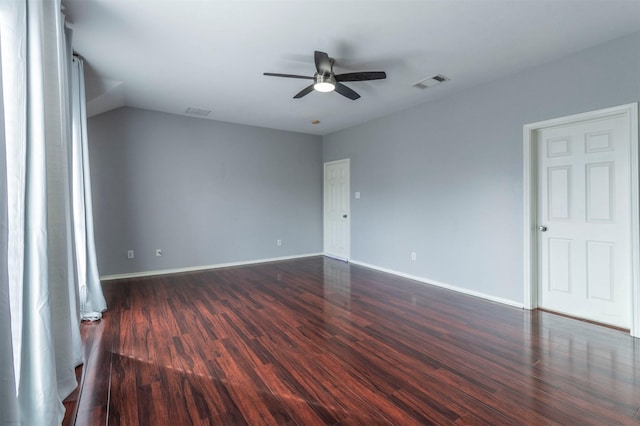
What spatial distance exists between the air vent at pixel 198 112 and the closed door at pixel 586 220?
15.4 feet

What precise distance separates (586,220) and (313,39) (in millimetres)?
3283

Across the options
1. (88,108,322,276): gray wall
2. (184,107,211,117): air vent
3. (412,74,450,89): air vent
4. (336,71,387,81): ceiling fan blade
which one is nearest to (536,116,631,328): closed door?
(412,74,450,89): air vent

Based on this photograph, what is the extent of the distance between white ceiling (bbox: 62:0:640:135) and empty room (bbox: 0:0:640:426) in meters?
0.03

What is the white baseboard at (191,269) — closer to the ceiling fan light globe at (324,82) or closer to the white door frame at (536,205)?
the ceiling fan light globe at (324,82)

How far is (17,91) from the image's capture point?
1.39 meters

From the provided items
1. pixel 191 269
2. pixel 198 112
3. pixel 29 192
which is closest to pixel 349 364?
pixel 29 192

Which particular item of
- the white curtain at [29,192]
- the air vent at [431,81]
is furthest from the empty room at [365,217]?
the air vent at [431,81]

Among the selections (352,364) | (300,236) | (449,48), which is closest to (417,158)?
(449,48)

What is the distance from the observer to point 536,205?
11.4 feet

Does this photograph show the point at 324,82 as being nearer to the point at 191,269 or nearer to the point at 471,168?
the point at 471,168

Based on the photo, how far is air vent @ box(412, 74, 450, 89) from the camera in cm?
363

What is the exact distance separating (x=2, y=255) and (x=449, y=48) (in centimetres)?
350

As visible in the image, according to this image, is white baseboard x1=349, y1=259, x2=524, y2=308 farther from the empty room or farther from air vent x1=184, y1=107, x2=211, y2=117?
air vent x1=184, y1=107, x2=211, y2=117

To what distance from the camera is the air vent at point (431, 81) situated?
363cm
